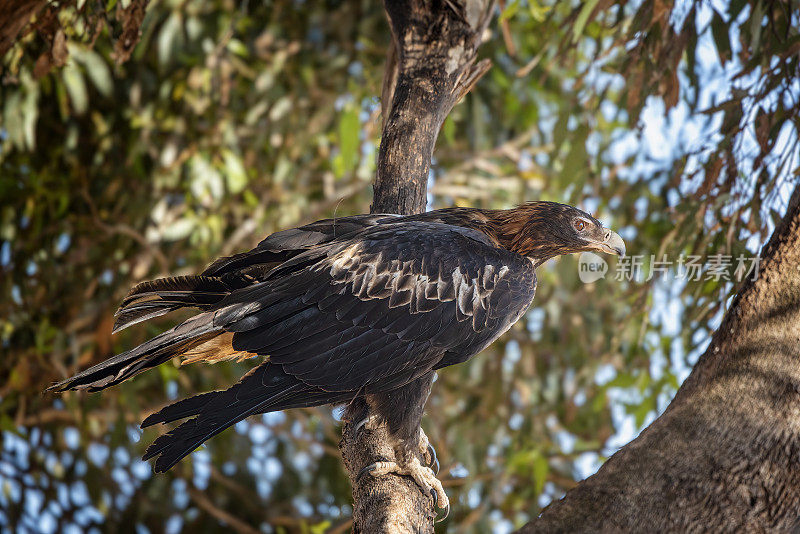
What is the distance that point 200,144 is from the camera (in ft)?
18.7

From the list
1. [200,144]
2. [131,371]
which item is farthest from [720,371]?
[200,144]

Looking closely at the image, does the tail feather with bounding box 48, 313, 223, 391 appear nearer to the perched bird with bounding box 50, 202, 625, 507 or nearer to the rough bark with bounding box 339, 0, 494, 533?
the perched bird with bounding box 50, 202, 625, 507

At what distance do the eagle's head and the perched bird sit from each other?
0.08 metres

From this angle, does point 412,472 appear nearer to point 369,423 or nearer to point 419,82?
point 369,423

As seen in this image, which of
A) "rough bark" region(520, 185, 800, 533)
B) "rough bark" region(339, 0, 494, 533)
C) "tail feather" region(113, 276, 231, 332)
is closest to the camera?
"rough bark" region(520, 185, 800, 533)

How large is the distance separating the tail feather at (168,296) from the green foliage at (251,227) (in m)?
2.52

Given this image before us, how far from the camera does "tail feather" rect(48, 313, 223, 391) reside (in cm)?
219

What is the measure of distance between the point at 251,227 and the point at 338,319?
343 cm

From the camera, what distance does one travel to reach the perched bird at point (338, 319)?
224cm

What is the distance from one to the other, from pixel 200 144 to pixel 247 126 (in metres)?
0.44

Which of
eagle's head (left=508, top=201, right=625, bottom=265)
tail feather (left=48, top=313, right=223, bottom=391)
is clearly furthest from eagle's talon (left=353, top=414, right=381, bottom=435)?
eagle's head (left=508, top=201, right=625, bottom=265)

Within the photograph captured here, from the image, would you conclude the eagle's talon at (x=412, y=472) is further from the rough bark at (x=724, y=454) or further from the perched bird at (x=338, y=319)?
the rough bark at (x=724, y=454)

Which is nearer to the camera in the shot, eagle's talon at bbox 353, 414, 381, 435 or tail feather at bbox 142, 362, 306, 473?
tail feather at bbox 142, 362, 306, 473

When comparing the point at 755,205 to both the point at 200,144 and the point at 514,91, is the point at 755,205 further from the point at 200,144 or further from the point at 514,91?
the point at 200,144
